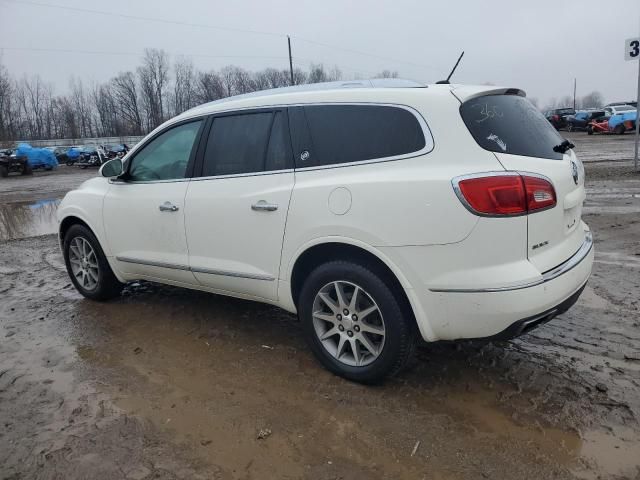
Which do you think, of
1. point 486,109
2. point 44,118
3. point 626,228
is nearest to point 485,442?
point 486,109

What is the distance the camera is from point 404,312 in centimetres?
304

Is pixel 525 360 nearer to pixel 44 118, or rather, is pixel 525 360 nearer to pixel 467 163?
pixel 467 163

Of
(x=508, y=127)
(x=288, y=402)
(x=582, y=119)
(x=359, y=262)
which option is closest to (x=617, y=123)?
(x=582, y=119)

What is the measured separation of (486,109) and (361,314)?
56.3 inches

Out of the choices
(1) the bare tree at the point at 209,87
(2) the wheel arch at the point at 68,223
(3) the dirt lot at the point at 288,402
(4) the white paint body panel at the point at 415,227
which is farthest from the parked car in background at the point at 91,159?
(1) the bare tree at the point at 209,87

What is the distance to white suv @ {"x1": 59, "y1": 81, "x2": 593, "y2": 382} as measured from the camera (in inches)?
108

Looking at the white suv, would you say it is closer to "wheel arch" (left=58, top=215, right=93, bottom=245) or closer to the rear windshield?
the rear windshield

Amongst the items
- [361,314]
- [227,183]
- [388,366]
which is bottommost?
[388,366]

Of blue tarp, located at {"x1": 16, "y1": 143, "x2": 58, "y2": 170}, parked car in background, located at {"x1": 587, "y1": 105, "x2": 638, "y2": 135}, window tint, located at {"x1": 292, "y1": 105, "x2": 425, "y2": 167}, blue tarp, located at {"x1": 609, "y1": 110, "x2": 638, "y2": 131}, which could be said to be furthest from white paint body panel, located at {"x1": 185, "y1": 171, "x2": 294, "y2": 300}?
blue tarp, located at {"x1": 16, "y1": 143, "x2": 58, "y2": 170}

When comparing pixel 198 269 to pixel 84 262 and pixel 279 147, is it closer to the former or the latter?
pixel 279 147

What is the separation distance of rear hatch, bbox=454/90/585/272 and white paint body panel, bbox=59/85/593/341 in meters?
0.01

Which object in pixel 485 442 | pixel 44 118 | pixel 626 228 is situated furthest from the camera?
pixel 44 118

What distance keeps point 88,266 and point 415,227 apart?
3.69 meters

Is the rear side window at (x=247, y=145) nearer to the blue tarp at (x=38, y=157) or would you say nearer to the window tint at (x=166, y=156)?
the window tint at (x=166, y=156)
